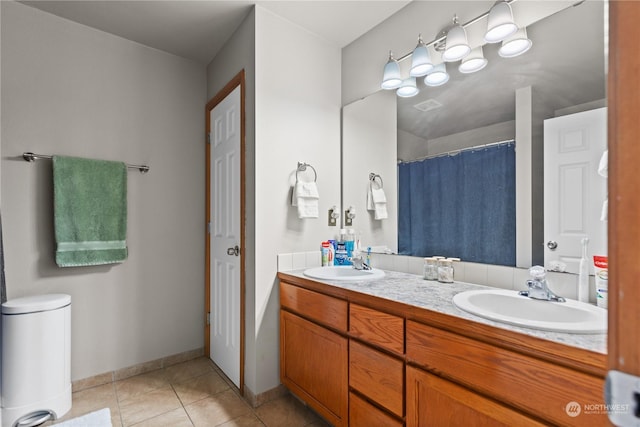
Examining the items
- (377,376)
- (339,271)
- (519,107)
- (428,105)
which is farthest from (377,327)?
(428,105)

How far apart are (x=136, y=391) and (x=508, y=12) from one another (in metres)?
3.10

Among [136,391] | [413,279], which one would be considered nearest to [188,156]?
[136,391]

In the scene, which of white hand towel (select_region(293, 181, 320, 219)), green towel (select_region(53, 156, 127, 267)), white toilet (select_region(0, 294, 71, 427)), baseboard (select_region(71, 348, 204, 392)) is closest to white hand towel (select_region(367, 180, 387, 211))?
white hand towel (select_region(293, 181, 320, 219))

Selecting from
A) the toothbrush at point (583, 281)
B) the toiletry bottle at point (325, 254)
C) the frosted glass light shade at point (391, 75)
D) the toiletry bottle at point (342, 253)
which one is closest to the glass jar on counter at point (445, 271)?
the toothbrush at point (583, 281)

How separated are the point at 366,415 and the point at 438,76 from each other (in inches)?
71.6

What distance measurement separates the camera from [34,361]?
1.74 metres

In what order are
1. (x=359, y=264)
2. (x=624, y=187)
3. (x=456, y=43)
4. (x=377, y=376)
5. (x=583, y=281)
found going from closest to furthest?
(x=624, y=187) < (x=583, y=281) < (x=377, y=376) < (x=456, y=43) < (x=359, y=264)

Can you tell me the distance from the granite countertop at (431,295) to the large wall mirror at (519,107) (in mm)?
342

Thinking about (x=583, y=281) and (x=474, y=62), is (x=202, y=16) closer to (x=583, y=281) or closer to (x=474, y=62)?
(x=474, y=62)

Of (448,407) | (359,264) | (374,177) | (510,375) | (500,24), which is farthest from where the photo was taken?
(374,177)

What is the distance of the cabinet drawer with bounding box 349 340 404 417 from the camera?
1.24 meters

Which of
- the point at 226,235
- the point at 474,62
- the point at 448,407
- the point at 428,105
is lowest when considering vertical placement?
the point at 448,407

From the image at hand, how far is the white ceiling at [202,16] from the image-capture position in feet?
6.40

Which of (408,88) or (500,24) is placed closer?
(500,24)
